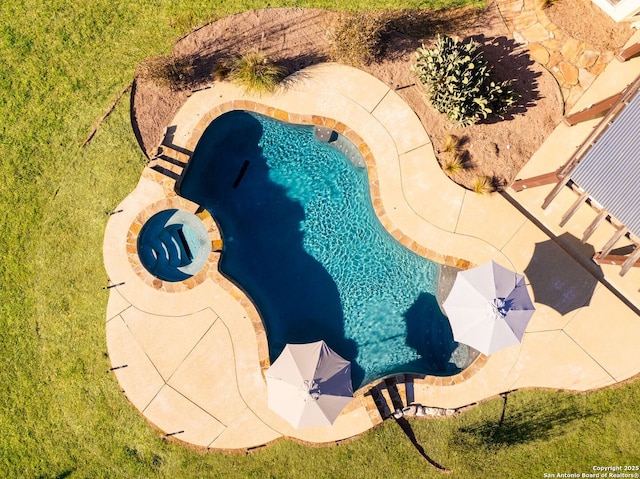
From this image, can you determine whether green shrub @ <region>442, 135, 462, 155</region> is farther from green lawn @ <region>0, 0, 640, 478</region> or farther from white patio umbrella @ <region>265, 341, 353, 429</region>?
white patio umbrella @ <region>265, 341, 353, 429</region>

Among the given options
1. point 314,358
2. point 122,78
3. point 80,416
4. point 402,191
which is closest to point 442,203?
point 402,191

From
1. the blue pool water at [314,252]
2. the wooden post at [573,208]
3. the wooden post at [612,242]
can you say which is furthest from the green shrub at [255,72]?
the wooden post at [612,242]

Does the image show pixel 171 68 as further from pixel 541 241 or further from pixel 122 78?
pixel 541 241

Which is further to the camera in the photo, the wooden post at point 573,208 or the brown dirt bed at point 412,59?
the brown dirt bed at point 412,59

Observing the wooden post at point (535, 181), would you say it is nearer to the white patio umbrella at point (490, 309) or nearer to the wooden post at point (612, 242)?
the wooden post at point (612, 242)

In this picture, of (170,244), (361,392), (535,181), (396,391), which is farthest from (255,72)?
(396,391)
